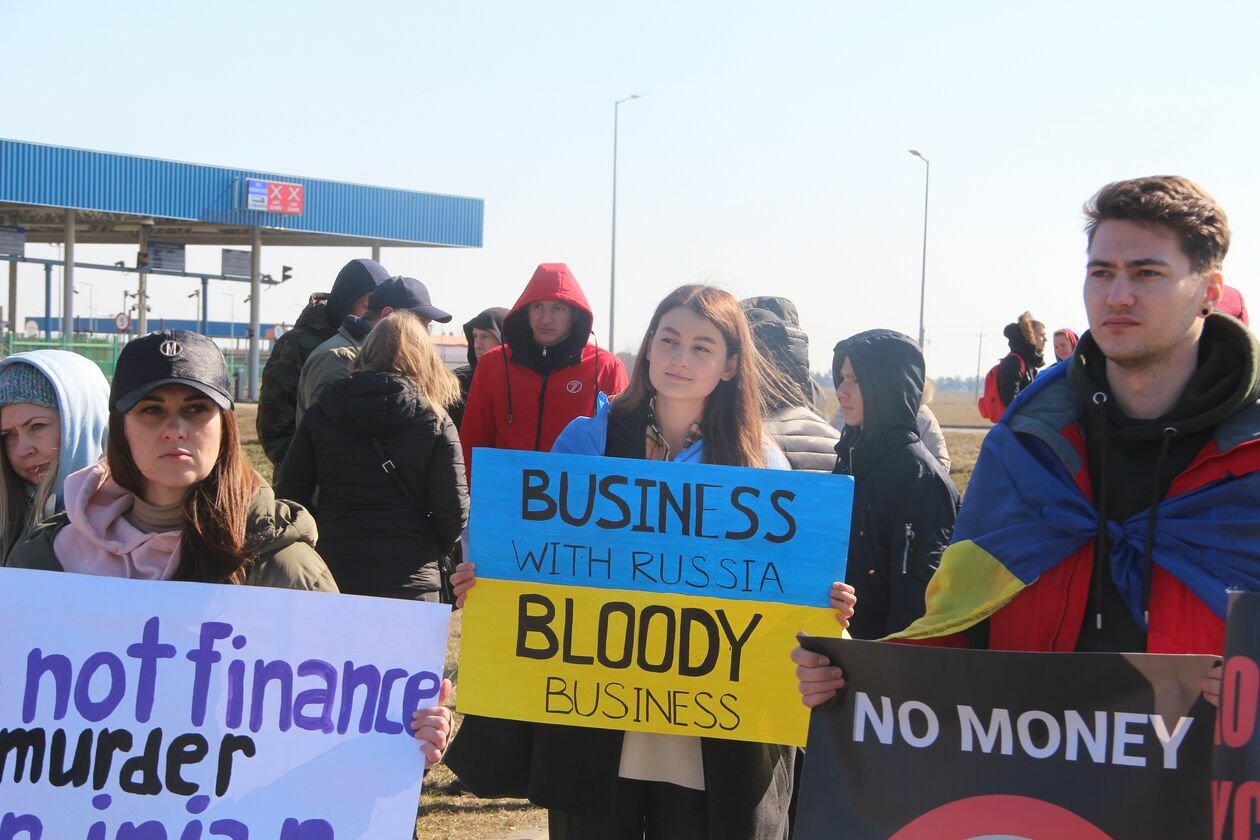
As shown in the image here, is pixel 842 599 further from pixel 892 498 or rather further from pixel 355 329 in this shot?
pixel 355 329

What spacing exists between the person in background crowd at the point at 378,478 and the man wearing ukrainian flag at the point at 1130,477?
8.58 feet

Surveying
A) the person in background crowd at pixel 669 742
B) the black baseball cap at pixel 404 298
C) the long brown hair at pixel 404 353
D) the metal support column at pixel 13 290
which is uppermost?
the metal support column at pixel 13 290

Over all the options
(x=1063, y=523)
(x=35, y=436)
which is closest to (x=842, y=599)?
(x=1063, y=523)

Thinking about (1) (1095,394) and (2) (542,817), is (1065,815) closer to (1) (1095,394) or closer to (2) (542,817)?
(1) (1095,394)

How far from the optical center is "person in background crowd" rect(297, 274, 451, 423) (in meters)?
5.95

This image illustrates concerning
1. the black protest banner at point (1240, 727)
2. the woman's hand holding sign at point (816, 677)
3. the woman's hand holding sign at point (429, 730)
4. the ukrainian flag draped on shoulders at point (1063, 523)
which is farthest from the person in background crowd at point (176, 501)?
the black protest banner at point (1240, 727)

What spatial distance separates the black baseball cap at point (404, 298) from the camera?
6.12 m

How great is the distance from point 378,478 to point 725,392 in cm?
197

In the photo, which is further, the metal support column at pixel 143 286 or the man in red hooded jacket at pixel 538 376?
the metal support column at pixel 143 286

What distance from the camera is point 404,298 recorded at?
6.15 metres

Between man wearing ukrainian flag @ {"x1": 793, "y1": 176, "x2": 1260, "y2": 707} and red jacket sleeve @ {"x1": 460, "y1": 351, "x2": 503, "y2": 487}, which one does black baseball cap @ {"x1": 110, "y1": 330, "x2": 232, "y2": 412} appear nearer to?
man wearing ukrainian flag @ {"x1": 793, "y1": 176, "x2": 1260, "y2": 707}

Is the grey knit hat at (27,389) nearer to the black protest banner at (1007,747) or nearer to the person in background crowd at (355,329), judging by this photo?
the black protest banner at (1007,747)

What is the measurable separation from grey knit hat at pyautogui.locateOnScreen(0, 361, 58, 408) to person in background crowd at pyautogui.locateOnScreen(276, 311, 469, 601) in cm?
159

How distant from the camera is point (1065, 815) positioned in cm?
256
